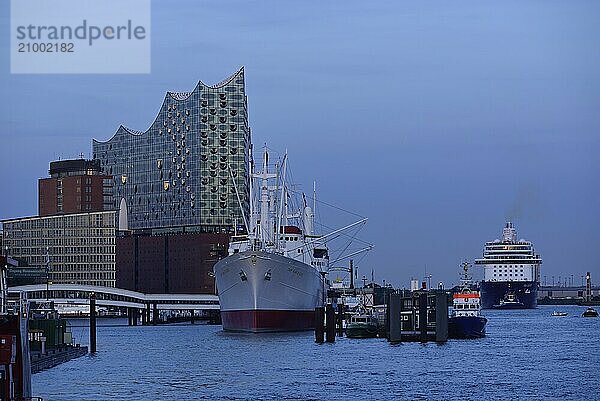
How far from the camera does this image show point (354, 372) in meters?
71.1

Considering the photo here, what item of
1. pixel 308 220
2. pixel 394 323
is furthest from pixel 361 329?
pixel 308 220

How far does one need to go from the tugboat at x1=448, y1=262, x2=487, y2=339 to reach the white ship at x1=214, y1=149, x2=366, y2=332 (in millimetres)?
13653

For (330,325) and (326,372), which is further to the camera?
(330,325)

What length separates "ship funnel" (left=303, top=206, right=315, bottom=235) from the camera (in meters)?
148

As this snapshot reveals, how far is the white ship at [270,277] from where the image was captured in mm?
110500

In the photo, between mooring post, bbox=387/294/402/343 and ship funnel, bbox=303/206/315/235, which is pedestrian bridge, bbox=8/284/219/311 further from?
mooring post, bbox=387/294/402/343

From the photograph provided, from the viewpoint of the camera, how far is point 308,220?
149 metres

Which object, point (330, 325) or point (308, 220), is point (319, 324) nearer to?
point (330, 325)

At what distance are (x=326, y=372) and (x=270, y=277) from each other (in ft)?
130

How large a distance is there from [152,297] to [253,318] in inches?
3211

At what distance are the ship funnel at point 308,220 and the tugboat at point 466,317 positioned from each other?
121 feet

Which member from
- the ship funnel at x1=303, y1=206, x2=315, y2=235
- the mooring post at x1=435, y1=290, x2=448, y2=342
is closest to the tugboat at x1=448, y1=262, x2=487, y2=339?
the mooring post at x1=435, y1=290, x2=448, y2=342

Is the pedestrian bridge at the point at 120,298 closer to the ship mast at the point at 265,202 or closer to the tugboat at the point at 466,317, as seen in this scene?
the ship mast at the point at 265,202

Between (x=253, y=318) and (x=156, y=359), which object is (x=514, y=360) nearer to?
(x=156, y=359)
